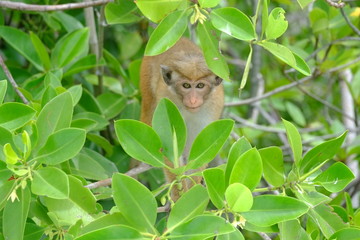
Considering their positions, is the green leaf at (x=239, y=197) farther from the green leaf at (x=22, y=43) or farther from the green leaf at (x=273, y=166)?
the green leaf at (x=22, y=43)

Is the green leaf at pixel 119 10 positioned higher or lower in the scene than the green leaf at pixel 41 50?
higher

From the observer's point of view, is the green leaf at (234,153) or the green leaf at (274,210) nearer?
the green leaf at (274,210)

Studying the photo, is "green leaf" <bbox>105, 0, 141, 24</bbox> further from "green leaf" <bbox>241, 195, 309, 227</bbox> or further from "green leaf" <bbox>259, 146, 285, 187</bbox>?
"green leaf" <bbox>241, 195, 309, 227</bbox>

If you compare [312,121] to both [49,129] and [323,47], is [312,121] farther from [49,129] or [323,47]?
[49,129]

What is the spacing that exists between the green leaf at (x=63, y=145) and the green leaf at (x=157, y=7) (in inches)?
20.3

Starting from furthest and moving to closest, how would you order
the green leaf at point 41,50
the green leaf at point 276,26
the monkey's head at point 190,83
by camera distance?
1. the monkey's head at point 190,83
2. the green leaf at point 41,50
3. the green leaf at point 276,26

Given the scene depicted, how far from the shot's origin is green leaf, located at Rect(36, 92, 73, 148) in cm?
243

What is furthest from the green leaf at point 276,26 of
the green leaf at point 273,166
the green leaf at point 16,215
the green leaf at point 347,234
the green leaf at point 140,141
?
the green leaf at point 16,215

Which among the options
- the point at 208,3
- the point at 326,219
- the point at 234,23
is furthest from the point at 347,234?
the point at 208,3

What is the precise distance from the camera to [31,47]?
149 inches

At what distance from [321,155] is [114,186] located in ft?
2.78

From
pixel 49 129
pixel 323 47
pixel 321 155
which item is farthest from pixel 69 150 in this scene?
pixel 323 47

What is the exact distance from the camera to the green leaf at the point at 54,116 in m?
2.43

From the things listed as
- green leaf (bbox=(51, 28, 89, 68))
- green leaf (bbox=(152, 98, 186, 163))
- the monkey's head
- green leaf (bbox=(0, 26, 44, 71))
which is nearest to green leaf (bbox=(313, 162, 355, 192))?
green leaf (bbox=(152, 98, 186, 163))
